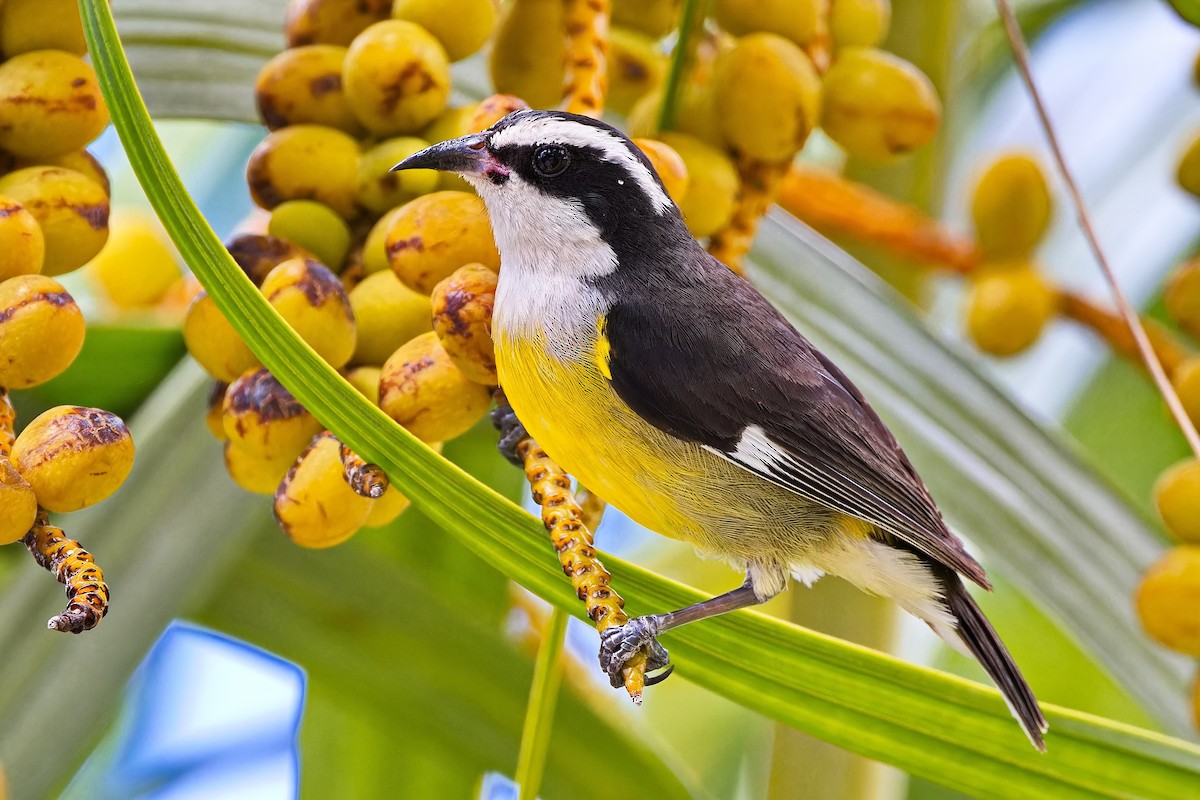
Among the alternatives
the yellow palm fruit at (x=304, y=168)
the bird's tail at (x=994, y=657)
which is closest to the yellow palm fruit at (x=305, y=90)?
the yellow palm fruit at (x=304, y=168)

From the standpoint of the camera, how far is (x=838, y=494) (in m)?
0.58

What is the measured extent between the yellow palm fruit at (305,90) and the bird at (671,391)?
0.08 m

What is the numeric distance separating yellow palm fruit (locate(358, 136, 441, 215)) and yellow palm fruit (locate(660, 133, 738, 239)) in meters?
0.12

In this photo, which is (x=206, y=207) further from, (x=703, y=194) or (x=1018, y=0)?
(x=1018, y=0)

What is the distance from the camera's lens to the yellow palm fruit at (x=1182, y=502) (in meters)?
0.71

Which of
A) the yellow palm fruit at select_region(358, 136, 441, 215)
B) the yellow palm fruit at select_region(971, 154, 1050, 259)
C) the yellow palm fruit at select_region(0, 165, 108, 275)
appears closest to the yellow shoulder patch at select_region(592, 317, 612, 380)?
the yellow palm fruit at select_region(358, 136, 441, 215)

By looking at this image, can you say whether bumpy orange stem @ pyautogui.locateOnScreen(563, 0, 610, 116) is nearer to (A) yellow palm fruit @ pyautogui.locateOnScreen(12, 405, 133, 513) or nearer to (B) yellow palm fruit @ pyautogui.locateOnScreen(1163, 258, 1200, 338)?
(A) yellow palm fruit @ pyautogui.locateOnScreen(12, 405, 133, 513)

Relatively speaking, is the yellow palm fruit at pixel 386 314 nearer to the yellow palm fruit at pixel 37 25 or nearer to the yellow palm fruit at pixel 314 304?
the yellow palm fruit at pixel 314 304

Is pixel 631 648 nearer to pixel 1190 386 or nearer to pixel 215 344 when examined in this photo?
pixel 215 344

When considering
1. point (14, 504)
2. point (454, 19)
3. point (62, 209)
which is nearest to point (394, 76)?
point (454, 19)

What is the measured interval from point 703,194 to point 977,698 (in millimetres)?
252

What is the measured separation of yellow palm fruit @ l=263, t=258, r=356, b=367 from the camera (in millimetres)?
489

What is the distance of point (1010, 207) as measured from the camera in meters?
0.90

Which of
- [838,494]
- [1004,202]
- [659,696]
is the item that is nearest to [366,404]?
[838,494]
